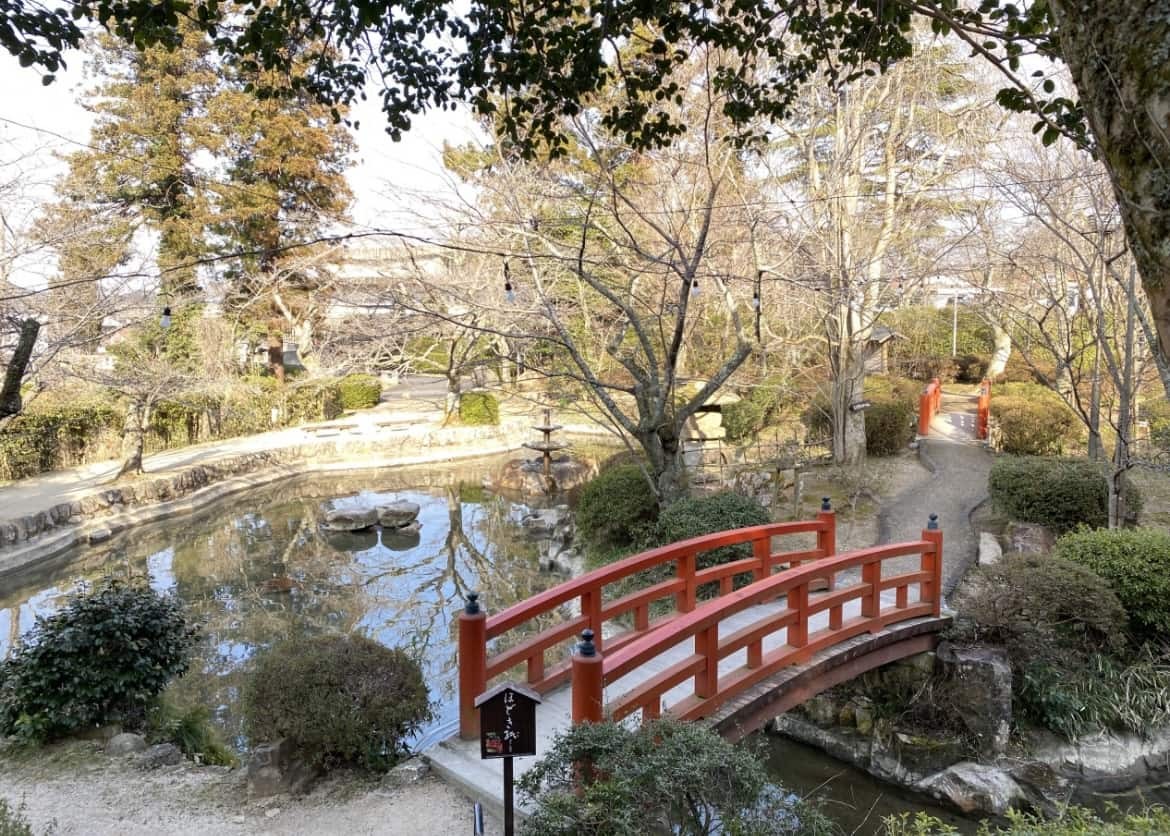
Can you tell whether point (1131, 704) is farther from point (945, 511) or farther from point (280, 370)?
point (280, 370)

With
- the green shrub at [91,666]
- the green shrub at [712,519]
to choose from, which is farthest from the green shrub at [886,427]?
the green shrub at [91,666]

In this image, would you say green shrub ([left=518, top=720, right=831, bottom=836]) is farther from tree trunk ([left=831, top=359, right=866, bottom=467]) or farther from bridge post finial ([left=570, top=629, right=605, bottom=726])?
tree trunk ([left=831, top=359, right=866, bottom=467])

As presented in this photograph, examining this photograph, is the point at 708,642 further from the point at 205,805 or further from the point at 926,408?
the point at 926,408

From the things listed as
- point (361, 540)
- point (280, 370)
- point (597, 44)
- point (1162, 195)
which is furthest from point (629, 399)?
point (1162, 195)

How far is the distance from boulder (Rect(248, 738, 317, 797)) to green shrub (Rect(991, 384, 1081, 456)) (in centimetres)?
1263

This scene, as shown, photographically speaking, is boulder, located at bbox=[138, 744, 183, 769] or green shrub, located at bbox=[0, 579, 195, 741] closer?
boulder, located at bbox=[138, 744, 183, 769]

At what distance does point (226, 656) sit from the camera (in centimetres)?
737

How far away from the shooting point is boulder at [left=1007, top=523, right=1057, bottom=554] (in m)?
8.04

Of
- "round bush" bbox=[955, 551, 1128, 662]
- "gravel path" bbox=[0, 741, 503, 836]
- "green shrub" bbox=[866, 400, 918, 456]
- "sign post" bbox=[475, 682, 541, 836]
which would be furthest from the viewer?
"green shrub" bbox=[866, 400, 918, 456]

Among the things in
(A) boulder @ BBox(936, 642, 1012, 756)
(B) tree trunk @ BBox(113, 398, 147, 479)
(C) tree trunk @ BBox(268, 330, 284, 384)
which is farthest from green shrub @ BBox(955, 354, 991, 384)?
(B) tree trunk @ BBox(113, 398, 147, 479)

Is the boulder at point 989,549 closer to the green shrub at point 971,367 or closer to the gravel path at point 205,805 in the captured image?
the gravel path at point 205,805

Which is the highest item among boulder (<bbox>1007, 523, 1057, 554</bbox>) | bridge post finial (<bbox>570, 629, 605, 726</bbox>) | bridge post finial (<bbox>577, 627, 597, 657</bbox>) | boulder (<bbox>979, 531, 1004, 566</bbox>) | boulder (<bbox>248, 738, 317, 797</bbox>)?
bridge post finial (<bbox>577, 627, 597, 657</bbox>)

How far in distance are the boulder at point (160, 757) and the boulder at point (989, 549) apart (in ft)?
24.2

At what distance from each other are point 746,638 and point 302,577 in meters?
7.23
